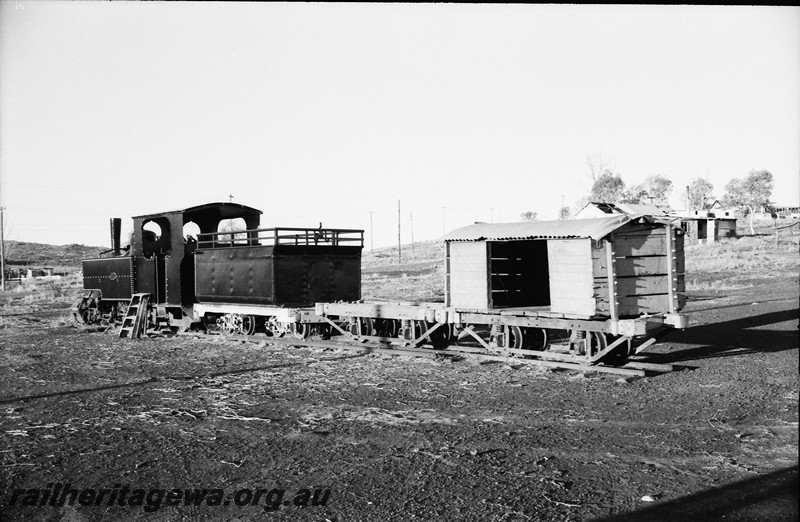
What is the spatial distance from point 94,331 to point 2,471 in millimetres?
13734

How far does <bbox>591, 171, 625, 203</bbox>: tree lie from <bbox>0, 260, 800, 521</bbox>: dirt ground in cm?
5780

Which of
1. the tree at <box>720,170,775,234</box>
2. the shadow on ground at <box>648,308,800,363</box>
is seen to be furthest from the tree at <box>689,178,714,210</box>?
the shadow on ground at <box>648,308,800,363</box>

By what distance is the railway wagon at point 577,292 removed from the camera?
1030 centimetres

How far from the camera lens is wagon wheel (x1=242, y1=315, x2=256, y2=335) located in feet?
50.0

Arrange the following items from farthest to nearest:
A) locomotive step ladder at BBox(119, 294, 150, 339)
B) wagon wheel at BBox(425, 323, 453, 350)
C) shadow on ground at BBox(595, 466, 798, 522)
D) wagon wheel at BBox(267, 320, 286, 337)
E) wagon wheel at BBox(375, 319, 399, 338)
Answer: locomotive step ladder at BBox(119, 294, 150, 339) < wagon wheel at BBox(267, 320, 286, 337) < wagon wheel at BBox(375, 319, 399, 338) < wagon wheel at BBox(425, 323, 453, 350) < shadow on ground at BBox(595, 466, 798, 522)

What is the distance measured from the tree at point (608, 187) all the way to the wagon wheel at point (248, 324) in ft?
190

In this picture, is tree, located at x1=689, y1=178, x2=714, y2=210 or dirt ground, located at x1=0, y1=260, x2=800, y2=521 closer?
dirt ground, located at x1=0, y1=260, x2=800, y2=521

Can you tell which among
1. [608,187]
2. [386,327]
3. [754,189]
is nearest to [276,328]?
[386,327]

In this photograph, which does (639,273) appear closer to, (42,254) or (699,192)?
(699,192)

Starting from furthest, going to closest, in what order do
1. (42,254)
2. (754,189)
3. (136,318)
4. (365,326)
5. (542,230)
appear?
(42,254), (754,189), (136,318), (365,326), (542,230)

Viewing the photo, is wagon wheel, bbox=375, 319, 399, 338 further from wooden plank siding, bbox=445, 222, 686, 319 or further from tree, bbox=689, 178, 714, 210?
tree, bbox=689, 178, 714, 210

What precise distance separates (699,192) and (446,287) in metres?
79.2

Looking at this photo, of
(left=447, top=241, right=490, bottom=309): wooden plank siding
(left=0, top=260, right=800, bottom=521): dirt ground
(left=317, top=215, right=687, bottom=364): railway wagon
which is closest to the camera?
(left=0, top=260, right=800, bottom=521): dirt ground

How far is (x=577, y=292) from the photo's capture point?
1055cm
